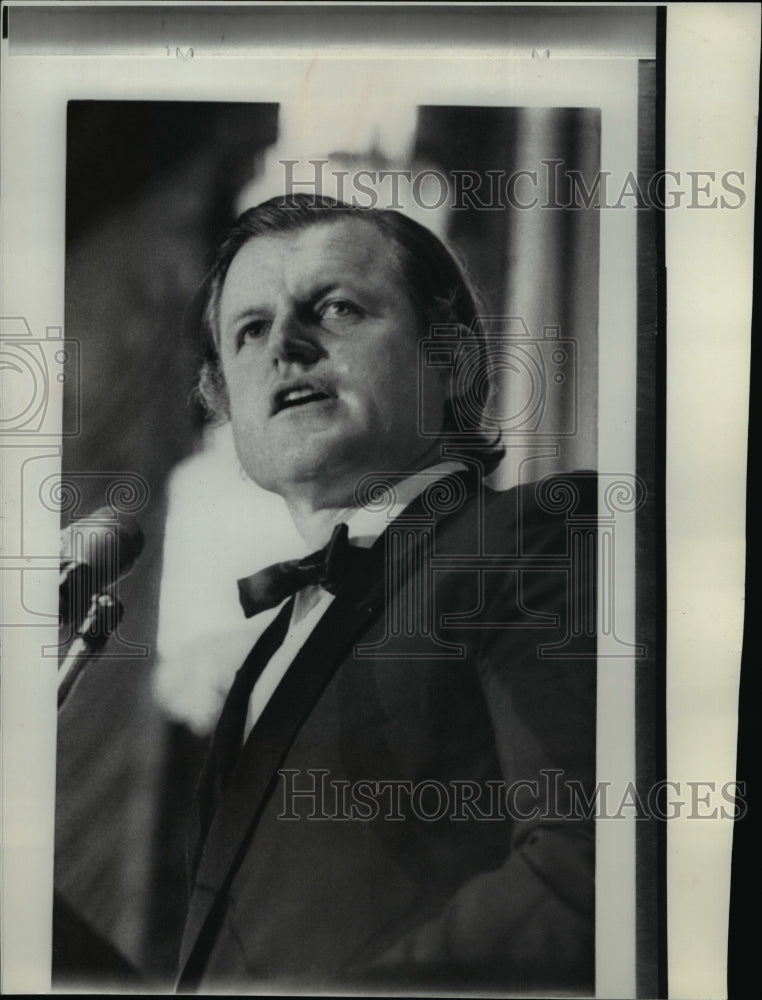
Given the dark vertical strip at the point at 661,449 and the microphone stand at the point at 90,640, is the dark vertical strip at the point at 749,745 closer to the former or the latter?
the dark vertical strip at the point at 661,449

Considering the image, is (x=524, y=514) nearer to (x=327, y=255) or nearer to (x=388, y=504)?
(x=388, y=504)

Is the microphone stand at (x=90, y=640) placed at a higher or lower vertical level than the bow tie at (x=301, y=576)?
lower

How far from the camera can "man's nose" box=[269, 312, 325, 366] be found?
4.15ft

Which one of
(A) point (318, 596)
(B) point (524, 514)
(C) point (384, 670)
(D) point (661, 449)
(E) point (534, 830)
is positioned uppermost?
(D) point (661, 449)

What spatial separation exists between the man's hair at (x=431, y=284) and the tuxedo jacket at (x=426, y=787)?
12 centimetres

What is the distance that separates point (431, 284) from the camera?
1269mm

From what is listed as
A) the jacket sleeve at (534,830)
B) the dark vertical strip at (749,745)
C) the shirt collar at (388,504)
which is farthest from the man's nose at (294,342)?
the dark vertical strip at (749,745)

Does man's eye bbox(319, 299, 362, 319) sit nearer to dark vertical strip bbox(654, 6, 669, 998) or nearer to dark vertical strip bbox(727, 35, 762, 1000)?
dark vertical strip bbox(654, 6, 669, 998)

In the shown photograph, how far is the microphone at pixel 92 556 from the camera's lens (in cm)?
127

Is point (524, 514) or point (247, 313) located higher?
point (247, 313)

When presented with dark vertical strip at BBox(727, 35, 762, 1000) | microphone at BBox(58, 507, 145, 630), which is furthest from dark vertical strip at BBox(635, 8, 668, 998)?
microphone at BBox(58, 507, 145, 630)

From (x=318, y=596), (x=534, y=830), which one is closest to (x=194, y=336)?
(x=318, y=596)

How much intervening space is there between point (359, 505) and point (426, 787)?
1.49ft

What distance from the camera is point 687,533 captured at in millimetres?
1281
